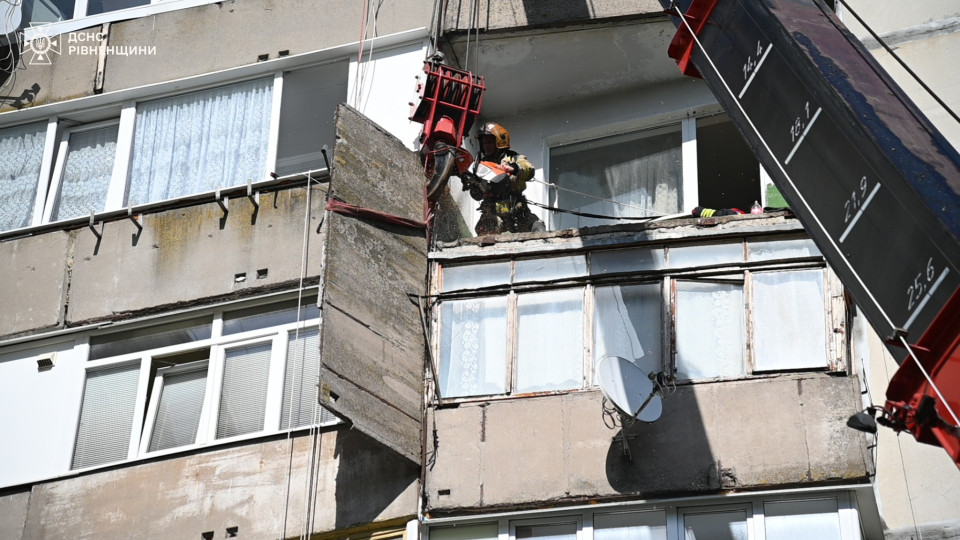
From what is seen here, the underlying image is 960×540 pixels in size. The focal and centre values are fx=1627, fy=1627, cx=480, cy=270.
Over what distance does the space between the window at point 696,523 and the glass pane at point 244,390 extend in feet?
7.80

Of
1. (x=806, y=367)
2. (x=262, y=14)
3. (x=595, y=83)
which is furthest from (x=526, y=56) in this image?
(x=806, y=367)

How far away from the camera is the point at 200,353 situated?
653 inches

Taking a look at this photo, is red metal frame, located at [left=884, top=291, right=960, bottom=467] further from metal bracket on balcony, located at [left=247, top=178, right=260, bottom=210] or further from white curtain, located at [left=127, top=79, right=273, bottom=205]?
white curtain, located at [left=127, top=79, right=273, bottom=205]

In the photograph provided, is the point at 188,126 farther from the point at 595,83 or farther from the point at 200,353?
the point at 595,83

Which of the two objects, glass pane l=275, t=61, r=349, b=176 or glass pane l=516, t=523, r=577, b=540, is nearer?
glass pane l=516, t=523, r=577, b=540

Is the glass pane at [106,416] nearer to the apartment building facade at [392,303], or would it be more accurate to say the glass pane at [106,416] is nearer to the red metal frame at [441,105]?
the apartment building facade at [392,303]

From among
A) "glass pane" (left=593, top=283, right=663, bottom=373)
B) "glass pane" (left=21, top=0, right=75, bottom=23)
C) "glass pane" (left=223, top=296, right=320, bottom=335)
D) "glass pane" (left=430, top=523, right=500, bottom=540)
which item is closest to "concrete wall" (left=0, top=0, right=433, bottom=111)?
"glass pane" (left=21, top=0, right=75, bottom=23)

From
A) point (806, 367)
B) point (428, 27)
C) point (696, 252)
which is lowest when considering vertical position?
point (806, 367)

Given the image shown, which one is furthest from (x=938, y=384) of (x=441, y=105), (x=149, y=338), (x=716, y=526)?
(x=149, y=338)

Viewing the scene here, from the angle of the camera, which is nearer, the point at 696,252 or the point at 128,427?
the point at 696,252

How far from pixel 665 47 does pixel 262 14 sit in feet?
15.2

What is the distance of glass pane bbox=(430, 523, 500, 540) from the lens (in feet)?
47.4

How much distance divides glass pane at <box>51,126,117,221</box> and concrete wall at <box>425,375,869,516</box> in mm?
5786

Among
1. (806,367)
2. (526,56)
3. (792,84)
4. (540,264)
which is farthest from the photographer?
(526,56)
